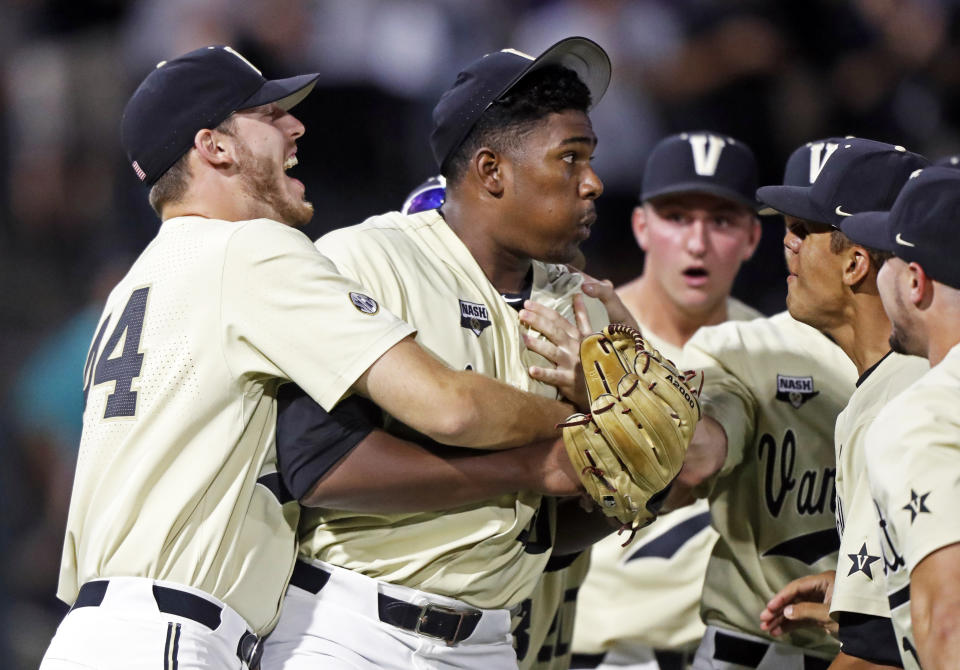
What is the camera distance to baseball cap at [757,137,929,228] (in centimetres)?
349

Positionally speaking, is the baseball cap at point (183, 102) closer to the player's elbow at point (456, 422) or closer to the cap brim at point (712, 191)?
the player's elbow at point (456, 422)

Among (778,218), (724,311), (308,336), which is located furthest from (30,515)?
(778,218)

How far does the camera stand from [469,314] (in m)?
3.37

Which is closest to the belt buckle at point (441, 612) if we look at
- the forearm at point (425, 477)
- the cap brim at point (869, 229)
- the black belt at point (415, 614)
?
the black belt at point (415, 614)

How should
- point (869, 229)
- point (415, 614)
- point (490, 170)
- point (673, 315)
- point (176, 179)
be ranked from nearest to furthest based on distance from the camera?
point (869, 229)
point (415, 614)
point (176, 179)
point (490, 170)
point (673, 315)

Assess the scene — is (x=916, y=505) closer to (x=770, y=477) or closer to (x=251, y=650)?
(x=251, y=650)

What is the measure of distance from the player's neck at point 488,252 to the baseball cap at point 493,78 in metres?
0.19

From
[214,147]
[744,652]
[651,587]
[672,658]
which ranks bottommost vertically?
[672,658]

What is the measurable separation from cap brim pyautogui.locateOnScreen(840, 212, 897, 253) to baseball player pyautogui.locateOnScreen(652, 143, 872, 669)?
871 millimetres

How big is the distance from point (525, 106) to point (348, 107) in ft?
12.3

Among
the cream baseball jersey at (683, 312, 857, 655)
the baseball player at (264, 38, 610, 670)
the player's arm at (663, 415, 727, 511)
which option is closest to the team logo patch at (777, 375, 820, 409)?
the cream baseball jersey at (683, 312, 857, 655)

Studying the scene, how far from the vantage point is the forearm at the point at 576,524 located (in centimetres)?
366

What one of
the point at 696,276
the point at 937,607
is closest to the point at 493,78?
the point at 937,607

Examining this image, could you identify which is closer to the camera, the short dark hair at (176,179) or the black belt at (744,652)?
the short dark hair at (176,179)
